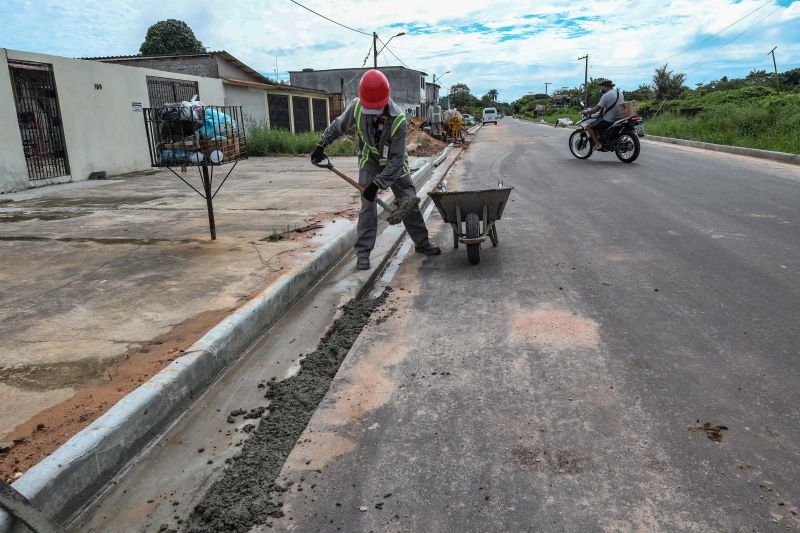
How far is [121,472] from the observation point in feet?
8.77

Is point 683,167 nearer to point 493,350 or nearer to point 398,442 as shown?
point 493,350

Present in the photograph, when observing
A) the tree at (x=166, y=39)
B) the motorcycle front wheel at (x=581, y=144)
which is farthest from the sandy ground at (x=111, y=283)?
the tree at (x=166, y=39)

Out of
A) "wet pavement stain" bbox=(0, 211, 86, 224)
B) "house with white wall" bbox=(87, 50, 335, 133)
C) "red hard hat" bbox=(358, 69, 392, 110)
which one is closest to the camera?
"red hard hat" bbox=(358, 69, 392, 110)

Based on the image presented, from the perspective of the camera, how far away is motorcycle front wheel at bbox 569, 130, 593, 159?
1498 cm

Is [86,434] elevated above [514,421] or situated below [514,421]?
above

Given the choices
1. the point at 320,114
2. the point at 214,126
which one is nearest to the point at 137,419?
the point at 214,126

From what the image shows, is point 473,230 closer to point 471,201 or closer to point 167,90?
point 471,201

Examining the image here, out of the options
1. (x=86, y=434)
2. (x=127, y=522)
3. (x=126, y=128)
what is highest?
(x=126, y=128)

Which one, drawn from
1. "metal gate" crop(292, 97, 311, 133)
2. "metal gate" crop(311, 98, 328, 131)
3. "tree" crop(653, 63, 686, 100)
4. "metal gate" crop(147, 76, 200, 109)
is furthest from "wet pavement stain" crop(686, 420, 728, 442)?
"tree" crop(653, 63, 686, 100)

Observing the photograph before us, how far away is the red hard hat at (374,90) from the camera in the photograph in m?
5.23

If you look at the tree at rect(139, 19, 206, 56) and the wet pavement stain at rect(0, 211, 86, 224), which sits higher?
the tree at rect(139, 19, 206, 56)

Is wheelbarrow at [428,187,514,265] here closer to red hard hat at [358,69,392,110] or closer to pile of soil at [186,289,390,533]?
red hard hat at [358,69,392,110]

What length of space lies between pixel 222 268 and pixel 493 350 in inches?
109

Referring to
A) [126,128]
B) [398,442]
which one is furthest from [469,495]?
[126,128]
